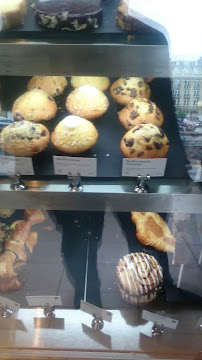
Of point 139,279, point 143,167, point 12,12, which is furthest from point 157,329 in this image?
point 12,12

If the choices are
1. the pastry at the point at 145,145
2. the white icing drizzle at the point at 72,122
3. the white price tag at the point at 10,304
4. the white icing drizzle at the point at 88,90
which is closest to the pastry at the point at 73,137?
the white icing drizzle at the point at 72,122

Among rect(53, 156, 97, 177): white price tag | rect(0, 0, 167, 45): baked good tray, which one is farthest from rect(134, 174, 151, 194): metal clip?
rect(0, 0, 167, 45): baked good tray

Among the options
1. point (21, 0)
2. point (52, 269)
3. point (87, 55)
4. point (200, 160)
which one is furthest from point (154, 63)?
point (52, 269)

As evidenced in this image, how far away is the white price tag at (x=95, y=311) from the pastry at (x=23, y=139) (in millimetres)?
608

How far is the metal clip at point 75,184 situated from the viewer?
39.7 inches

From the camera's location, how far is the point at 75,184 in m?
1.02

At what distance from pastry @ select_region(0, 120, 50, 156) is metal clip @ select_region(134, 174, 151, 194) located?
1.02 ft

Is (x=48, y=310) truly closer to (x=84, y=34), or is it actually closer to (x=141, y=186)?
(x=141, y=186)

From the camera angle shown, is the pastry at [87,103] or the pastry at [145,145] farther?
the pastry at [87,103]

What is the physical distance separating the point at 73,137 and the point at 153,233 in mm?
595

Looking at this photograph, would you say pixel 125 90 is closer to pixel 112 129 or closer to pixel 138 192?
pixel 112 129

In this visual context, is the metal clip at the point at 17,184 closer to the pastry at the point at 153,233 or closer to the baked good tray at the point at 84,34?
the baked good tray at the point at 84,34

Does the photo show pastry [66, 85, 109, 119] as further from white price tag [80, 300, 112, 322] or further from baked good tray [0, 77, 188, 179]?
white price tag [80, 300, 112, 322]

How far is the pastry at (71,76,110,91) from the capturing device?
4.47 feet
